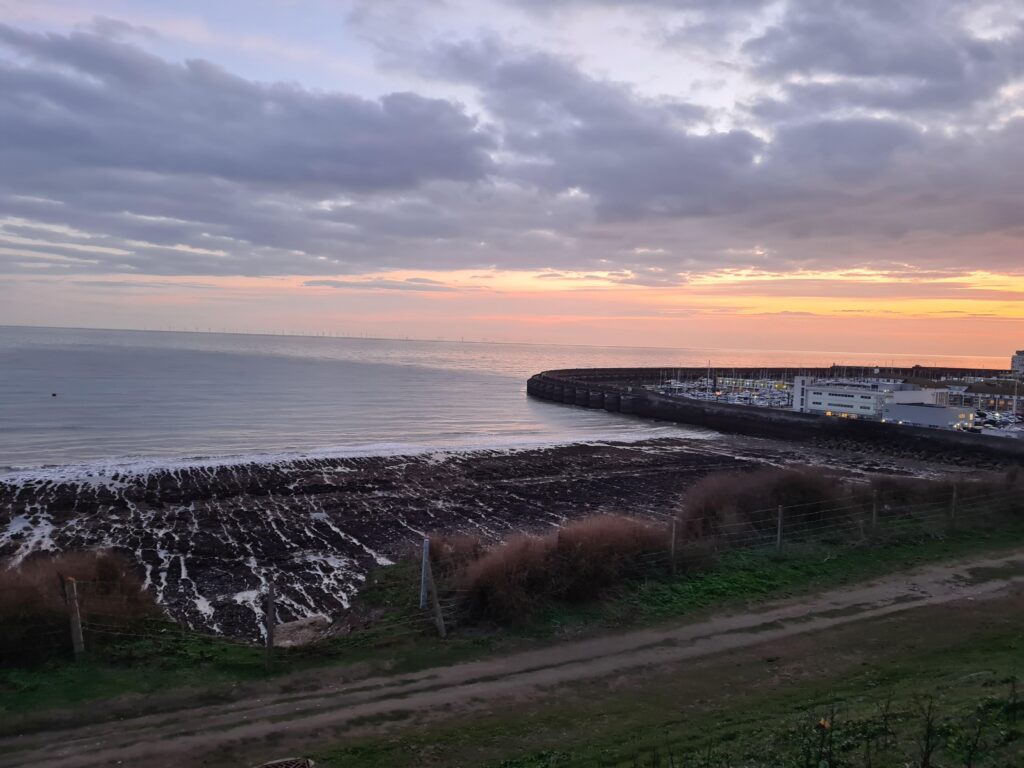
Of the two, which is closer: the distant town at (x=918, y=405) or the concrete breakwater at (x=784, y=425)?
the concrete breakwater at (x=784, y=425)

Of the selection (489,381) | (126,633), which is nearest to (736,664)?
(126,633)

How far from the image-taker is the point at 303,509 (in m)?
24.7

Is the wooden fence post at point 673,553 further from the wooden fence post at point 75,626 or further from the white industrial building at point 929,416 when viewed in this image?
the white industrial building at point 929,416

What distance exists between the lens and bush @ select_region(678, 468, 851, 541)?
16047 mm

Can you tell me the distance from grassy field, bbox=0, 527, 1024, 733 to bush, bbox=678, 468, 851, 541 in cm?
163

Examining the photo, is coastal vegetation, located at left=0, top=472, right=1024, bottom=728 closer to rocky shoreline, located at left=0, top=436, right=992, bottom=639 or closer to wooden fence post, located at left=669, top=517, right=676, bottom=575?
wooden fence post, located at left=669, top=517, right=676, bottom=575

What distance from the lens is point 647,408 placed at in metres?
67.6

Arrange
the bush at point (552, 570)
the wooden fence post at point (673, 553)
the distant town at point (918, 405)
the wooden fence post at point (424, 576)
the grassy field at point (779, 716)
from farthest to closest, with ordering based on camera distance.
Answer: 1. the distant town at point (918, 405)
2. the wooden fence post at point (673, 553)
3. the wooden fence post at point (424, 576)
4. the bush at point (552, 570)
5. the grassy field at point (779, 716)

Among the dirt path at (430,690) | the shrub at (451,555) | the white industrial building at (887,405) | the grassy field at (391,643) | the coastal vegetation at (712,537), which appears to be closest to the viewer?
the dirt path at (430,690)

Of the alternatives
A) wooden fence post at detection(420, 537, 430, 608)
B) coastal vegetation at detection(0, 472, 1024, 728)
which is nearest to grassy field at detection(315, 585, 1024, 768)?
coastal vegetation at detection(0, 472, 1024, 728)

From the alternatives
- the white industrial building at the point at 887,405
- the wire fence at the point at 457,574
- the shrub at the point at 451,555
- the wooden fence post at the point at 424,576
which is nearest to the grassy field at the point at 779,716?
the wire fence at the point at 457,574

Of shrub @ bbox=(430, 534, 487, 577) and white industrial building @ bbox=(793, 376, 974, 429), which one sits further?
white industrial building @ bbox=(793, 376, 974, 429)

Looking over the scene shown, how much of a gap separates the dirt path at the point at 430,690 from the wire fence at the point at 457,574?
1.41 meters

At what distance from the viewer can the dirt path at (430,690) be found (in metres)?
7.19
